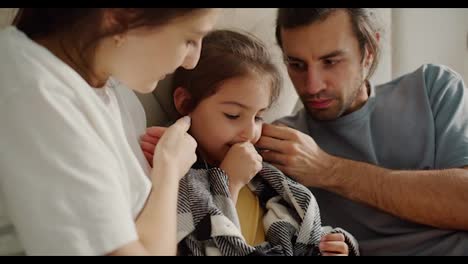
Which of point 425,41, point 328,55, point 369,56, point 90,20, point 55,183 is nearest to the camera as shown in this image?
point 55,183

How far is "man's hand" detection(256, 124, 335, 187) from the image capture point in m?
1.19

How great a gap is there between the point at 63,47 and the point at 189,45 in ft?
0.61

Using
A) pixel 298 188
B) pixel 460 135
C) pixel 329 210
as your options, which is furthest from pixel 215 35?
pixel 460 135

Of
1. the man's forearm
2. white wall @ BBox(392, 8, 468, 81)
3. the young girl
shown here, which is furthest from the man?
white wall @ BBox(392, 8, 468, 81)

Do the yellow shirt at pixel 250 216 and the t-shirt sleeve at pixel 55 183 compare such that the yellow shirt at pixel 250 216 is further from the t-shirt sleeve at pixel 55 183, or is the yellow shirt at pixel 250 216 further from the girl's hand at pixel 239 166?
the t-shirt sleeve at pixel 55 183

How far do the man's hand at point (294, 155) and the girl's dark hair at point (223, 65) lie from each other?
97mm

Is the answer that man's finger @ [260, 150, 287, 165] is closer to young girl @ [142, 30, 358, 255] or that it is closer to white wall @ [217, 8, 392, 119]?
young girl @ [142, 30, 358, 255]

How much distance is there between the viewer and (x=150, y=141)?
0.99 metres

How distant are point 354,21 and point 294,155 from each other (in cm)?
37

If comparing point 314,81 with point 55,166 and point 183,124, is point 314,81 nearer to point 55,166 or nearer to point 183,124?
point 183,124

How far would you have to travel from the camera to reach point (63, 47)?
2.65ft

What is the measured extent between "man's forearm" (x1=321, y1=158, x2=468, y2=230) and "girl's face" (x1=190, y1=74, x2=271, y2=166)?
0.25m

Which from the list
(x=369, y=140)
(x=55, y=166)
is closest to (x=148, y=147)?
(x=55, y=166)

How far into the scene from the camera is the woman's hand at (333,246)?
1033 millimetres
